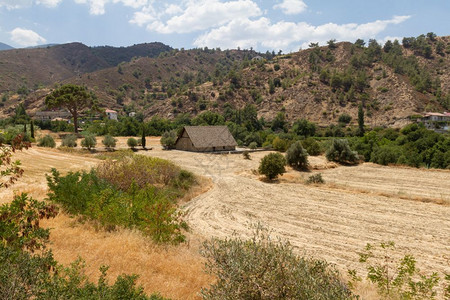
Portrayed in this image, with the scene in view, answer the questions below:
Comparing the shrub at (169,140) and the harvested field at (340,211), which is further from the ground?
the shrub at (169,140)

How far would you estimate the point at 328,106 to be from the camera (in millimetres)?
88188

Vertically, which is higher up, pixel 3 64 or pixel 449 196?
pixel 3 64

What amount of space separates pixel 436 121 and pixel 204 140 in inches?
2538

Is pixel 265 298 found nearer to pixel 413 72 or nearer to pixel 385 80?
pixel 385 80

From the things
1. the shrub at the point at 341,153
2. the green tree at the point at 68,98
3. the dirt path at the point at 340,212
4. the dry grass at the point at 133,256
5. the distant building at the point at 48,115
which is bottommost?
the dirt path at the point at 340,212

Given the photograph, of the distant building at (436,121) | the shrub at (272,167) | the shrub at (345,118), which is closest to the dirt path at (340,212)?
the shrub at (272,167)

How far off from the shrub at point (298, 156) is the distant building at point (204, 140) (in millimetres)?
16072

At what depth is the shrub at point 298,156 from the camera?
108 ft

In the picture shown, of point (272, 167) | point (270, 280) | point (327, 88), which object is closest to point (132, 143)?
point (272, 167)

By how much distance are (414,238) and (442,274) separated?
356 centimetres

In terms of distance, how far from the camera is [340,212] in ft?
59.1

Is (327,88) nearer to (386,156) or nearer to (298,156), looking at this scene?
(386,156)

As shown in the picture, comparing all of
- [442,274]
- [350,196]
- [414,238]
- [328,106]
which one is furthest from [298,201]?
[328,106]

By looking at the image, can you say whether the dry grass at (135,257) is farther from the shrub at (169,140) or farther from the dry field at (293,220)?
the shrub at (169,140)
